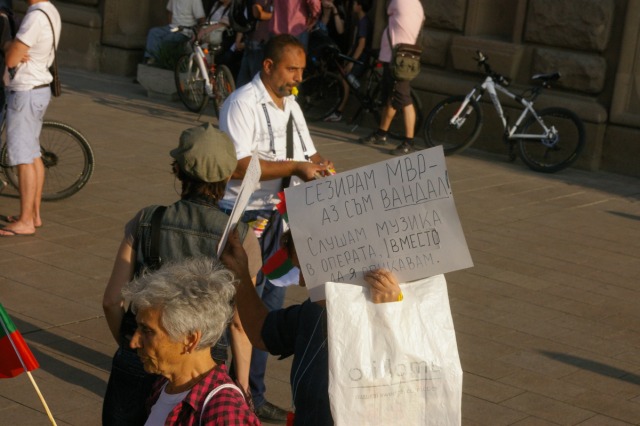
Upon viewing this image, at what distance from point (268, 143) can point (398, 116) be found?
28.4ft

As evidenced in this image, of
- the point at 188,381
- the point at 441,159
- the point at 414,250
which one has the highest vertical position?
the point at 441,159

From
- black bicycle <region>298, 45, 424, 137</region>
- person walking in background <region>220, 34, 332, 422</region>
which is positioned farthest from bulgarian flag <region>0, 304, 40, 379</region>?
black bicycle <region>298, 45, 424, 137</region>

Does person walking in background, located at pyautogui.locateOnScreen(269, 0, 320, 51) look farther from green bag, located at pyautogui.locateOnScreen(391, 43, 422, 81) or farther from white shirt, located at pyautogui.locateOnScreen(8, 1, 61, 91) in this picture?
white shirt, located at pyautogui.locateOnScreen(8, 1, 61, 91)

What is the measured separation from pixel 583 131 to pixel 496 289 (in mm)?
4628

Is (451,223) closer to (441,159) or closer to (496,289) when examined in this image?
(441,159)

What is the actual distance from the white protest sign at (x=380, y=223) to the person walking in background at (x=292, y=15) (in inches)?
393

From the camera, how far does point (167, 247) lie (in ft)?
13.6

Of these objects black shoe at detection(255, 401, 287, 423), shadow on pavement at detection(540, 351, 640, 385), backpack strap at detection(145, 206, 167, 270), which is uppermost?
backpack strap at detection(145, 206, 167, 270)

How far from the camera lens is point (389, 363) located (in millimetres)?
3170

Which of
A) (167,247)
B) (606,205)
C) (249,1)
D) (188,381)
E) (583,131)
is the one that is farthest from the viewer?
(249,1)

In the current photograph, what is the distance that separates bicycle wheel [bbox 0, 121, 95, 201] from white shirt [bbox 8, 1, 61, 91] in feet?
3.02

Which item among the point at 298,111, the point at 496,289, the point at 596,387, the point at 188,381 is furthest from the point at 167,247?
the point at 496,289

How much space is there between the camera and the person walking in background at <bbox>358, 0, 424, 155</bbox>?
1273cm

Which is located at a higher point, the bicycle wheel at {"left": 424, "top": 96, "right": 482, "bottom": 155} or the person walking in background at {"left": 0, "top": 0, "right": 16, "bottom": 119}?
the person walking in background at {"left": 0, "top": 0, "right": 16, "bottom": 119}
